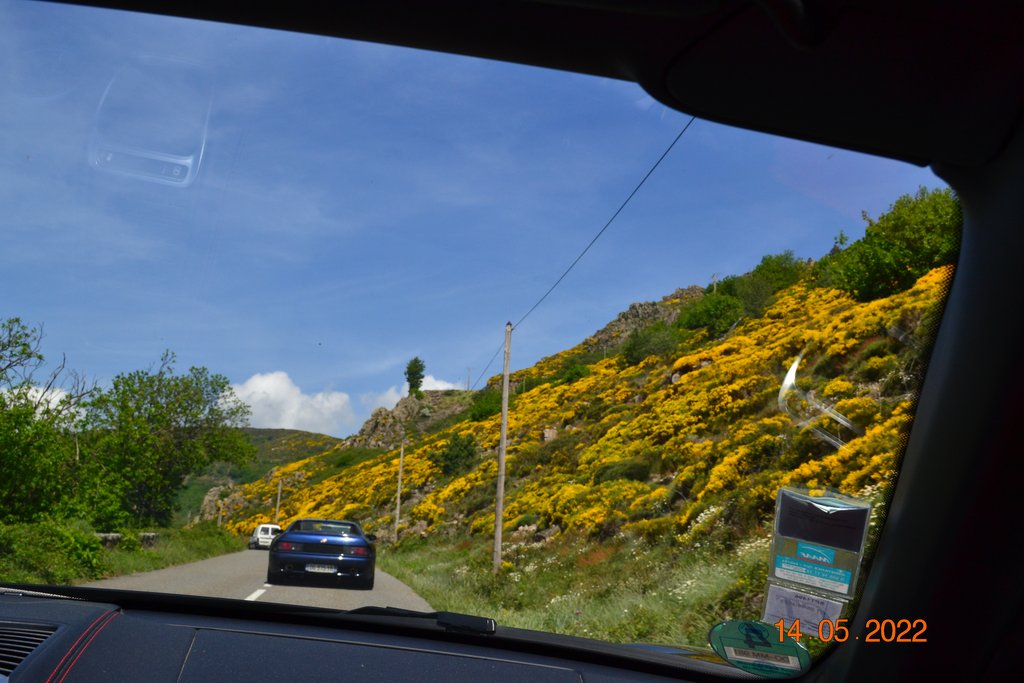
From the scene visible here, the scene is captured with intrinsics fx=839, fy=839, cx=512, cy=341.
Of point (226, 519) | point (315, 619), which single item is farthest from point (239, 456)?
point (315, 619)

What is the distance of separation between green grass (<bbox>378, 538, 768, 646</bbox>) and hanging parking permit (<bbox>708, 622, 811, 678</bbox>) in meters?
1.61

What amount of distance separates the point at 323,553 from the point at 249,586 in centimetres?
59

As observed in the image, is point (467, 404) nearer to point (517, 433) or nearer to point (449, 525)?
point (517, 433)

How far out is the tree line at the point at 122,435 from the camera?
3.35m

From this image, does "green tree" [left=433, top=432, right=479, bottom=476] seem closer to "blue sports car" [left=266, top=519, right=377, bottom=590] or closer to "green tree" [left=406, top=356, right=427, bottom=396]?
"blue sports car" [left=266, top=519, right=377, bottom=590]

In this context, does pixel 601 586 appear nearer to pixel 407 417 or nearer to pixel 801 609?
pixel 407 417

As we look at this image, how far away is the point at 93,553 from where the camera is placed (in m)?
5.07

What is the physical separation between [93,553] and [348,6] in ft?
14.2

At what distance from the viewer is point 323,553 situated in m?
4.26

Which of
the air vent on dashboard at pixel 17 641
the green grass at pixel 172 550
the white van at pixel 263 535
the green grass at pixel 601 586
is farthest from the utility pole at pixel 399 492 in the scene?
the air vent on dashboard at pixel 17 641

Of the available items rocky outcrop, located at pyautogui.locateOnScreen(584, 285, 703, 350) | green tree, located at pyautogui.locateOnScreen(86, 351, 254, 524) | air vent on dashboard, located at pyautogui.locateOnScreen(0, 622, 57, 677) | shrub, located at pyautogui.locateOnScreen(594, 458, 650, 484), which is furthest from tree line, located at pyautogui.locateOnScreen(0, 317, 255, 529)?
shrub, located at pyautogui.locateOnScreen(594, 458, 650, 484)

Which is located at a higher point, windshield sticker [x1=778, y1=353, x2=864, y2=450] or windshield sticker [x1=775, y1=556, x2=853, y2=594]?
windshield sticker [x1=778, y1=353, x2=864, y2=450]

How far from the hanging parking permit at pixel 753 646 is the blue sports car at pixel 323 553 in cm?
222

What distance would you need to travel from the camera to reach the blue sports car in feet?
13.7
